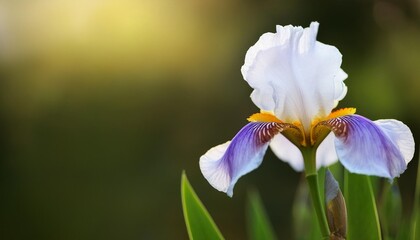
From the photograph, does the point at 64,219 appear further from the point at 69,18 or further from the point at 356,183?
the point at 356,183

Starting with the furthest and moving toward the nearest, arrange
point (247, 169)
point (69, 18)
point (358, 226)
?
1. point (69, 18)
2. point (358, 226)
3. point (247, 169)

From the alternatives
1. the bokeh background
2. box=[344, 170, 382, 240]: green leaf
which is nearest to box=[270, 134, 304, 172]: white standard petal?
box=[344, 170, 382, 240]: green leaf

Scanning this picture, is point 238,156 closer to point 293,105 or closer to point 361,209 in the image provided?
point 293,105

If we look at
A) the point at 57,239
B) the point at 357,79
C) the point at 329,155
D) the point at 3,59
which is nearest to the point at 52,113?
the point at 3,59

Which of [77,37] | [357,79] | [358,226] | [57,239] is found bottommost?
[57,239]

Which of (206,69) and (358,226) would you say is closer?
(358,226)

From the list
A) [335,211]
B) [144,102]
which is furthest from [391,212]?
[144,102]

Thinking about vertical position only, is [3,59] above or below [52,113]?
above
